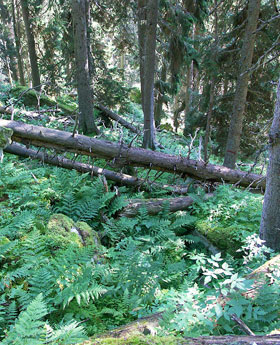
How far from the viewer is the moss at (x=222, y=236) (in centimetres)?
469

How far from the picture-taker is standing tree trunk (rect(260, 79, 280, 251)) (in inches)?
144

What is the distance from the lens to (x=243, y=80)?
8.14 metres

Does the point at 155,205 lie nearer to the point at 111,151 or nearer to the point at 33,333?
the point at 111,151

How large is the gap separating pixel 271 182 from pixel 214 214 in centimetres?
190

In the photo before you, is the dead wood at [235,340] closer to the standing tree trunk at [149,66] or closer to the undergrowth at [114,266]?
the undergrowth at [114,266]

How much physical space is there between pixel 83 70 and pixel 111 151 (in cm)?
485

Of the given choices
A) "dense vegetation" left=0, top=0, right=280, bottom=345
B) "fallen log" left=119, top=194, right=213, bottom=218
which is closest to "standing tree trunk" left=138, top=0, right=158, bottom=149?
"dense vegetation" left=0, top=0, right=280, bottom=345

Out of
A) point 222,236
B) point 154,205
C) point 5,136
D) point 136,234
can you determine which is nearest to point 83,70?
point 5,136

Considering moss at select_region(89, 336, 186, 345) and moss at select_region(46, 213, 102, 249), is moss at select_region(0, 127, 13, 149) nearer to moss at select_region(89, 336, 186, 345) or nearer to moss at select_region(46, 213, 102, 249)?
moss at select_region(46, 213, 102, 249)

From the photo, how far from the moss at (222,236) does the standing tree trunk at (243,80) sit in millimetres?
4207

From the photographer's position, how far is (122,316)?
295cm

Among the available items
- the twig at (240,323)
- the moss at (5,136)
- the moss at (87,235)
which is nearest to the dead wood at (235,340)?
the twig at (240,323)

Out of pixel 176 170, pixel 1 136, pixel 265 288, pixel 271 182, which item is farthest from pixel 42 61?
pixel 265 288

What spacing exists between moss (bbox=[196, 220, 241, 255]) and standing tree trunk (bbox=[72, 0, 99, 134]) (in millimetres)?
5985
